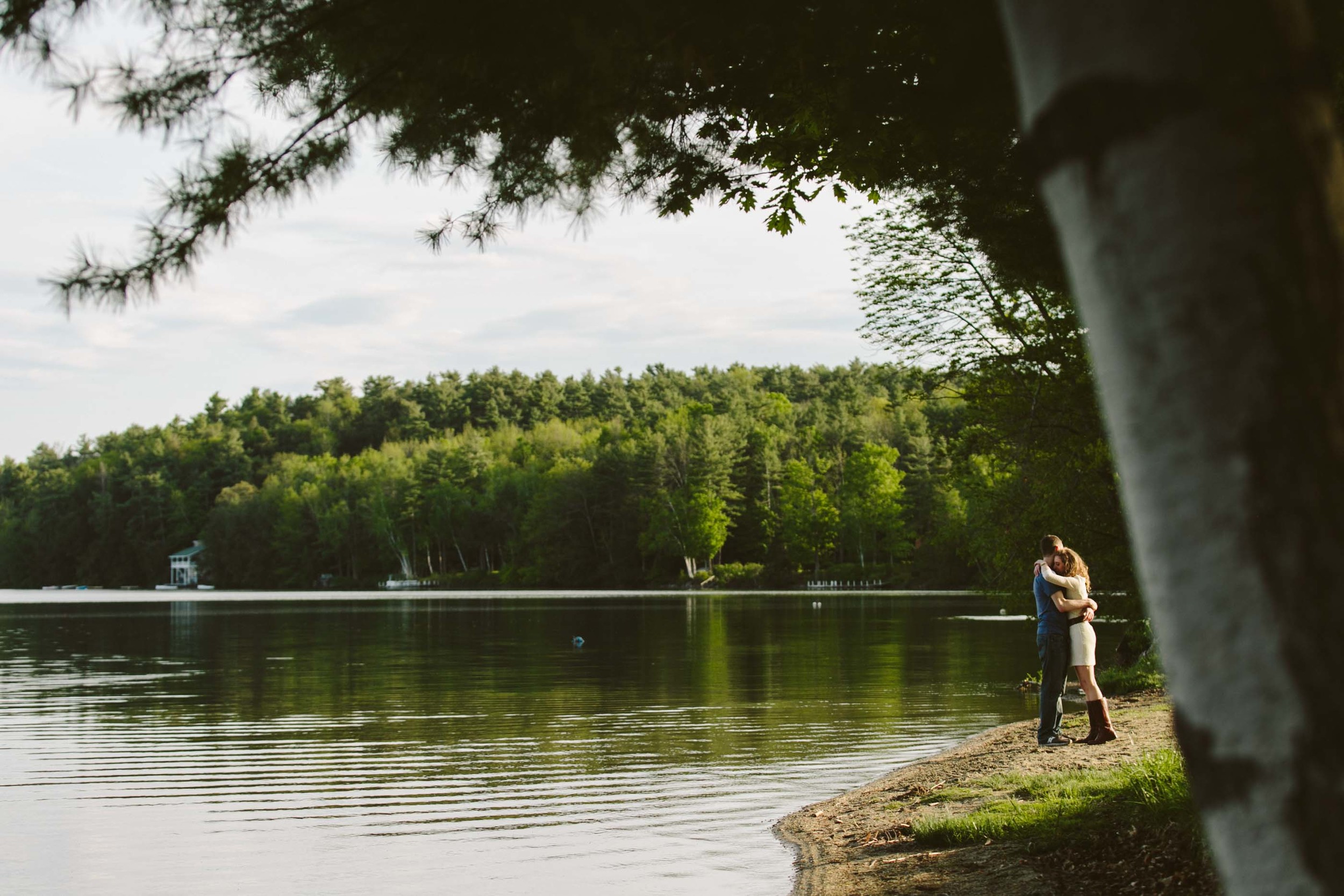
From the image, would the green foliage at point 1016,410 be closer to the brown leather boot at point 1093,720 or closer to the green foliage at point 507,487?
the brown leather boot at point 1093,720

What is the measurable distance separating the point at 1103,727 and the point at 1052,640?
872 mm

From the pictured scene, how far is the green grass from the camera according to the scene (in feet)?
22.0

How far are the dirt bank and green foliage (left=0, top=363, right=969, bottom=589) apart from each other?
2394 inches

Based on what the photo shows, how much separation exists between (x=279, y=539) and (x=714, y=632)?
355ft

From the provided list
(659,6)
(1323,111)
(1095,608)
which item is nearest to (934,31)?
(659,6)

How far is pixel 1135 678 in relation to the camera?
1616cm

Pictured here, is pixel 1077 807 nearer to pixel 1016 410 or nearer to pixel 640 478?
pixel 1016 410

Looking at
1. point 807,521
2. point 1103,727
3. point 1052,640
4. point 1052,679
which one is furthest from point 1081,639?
point 807,521

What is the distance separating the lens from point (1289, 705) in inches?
54.3

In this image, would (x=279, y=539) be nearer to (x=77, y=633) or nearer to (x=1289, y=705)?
(x=77, y=633)

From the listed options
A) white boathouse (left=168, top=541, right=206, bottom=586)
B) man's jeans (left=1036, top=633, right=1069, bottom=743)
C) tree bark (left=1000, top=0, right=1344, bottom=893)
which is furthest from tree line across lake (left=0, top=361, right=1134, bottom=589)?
tree bark (left=1000, top=0, right=1344, bottom=893)

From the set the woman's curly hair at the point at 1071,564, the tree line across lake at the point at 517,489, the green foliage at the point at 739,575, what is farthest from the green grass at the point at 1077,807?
the green foliage at the point at 739,575

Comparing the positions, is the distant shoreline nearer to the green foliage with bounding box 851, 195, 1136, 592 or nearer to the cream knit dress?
the green foliage with bounding box 851, 195, 1136, 592

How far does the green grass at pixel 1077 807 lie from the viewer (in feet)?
22.0
